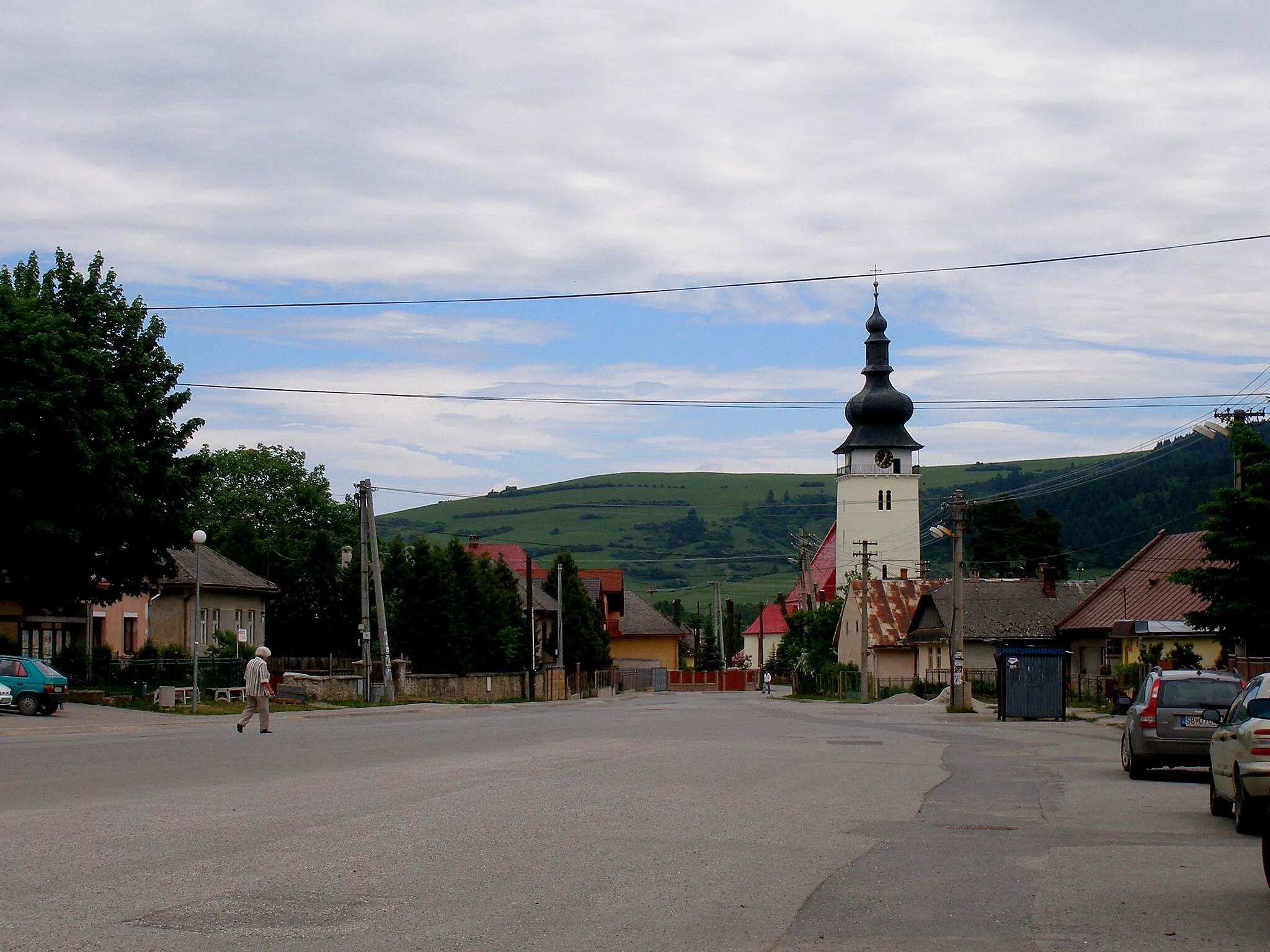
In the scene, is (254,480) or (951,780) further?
(254,480)

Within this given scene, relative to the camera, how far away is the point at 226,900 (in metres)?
8.86

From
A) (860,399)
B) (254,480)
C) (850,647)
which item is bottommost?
(850,647)

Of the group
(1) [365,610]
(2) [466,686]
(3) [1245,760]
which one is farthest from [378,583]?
(3) [1245,760]

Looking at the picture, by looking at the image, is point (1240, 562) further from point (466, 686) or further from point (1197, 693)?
point (466, 686)

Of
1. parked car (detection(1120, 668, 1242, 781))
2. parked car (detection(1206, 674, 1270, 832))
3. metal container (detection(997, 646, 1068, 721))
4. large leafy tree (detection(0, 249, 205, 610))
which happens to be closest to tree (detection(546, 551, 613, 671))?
large leafy tree (detection(0, 249, 205, 610))

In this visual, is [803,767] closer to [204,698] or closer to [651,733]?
[651,733]

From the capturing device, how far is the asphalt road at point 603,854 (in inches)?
323

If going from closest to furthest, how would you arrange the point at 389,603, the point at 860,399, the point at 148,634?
the point at 148,634 < the point at 389,603 < the point at 860,399

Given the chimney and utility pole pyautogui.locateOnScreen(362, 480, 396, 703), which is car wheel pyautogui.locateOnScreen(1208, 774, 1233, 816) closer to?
utility pole pyautogui.locateOnScreen(362, 480, 396, 703)

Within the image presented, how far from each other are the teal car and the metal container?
24475 millimetres

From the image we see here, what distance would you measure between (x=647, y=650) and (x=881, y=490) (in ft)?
90.1

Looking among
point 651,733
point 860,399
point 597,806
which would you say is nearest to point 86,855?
point 597,806

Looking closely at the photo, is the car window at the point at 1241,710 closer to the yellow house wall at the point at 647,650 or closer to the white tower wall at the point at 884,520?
the white tower wall at the point at 884,520

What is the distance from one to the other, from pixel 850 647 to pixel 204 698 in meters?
52.5
